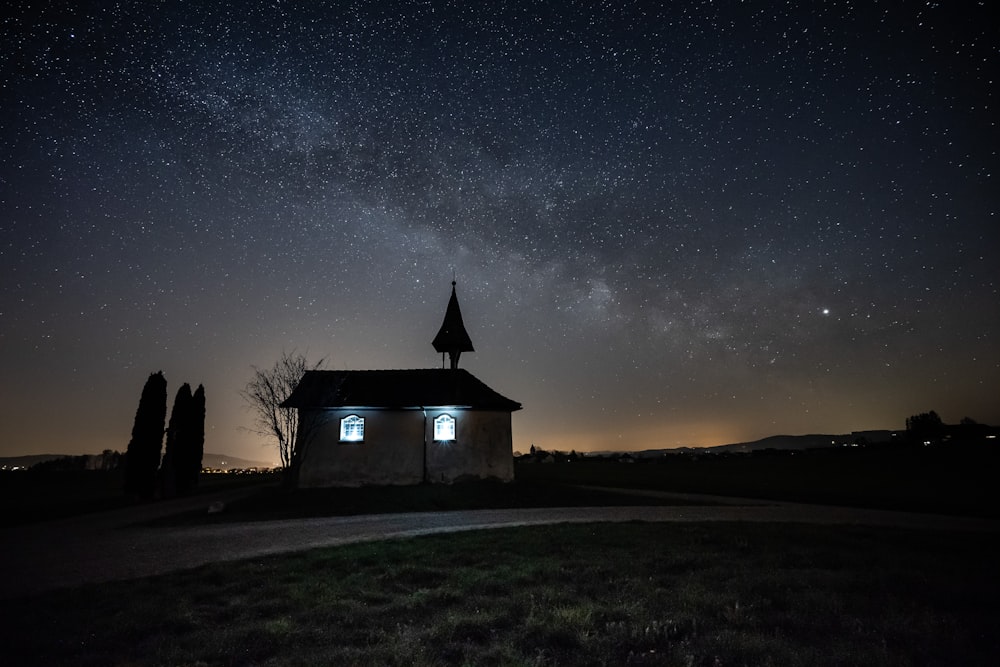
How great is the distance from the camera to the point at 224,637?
559 cm

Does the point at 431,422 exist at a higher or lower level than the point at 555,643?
higher

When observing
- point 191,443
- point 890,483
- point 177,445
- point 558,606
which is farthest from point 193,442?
point 890,483

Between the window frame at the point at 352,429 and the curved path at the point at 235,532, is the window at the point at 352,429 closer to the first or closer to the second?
the window frame at the point at 352,429

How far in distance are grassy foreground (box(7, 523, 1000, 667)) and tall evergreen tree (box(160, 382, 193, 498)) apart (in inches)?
892

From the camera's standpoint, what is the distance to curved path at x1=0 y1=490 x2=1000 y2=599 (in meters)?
9.89

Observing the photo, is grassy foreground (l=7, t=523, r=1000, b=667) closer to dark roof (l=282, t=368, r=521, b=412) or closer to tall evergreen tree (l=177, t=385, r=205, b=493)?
dark roof (l=282, t=368, r=521, b=412)

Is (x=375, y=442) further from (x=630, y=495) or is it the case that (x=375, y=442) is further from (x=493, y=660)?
(x=493, y=660)

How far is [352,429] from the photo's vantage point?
98.7 ft

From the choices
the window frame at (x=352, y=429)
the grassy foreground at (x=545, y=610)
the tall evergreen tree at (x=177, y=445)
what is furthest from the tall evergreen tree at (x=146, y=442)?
the grassy foreground at (x=545, y=610)

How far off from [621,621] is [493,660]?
179cm

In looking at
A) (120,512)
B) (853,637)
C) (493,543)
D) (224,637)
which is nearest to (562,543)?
(493,543)

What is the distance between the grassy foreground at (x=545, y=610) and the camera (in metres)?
5.09

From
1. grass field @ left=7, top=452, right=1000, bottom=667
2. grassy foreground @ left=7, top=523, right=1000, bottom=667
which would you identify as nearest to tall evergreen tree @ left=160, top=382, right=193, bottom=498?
grass field @ left=7, top=452, right=1000, bottom=667

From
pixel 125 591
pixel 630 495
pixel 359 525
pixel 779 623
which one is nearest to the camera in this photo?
pixel 779 623
